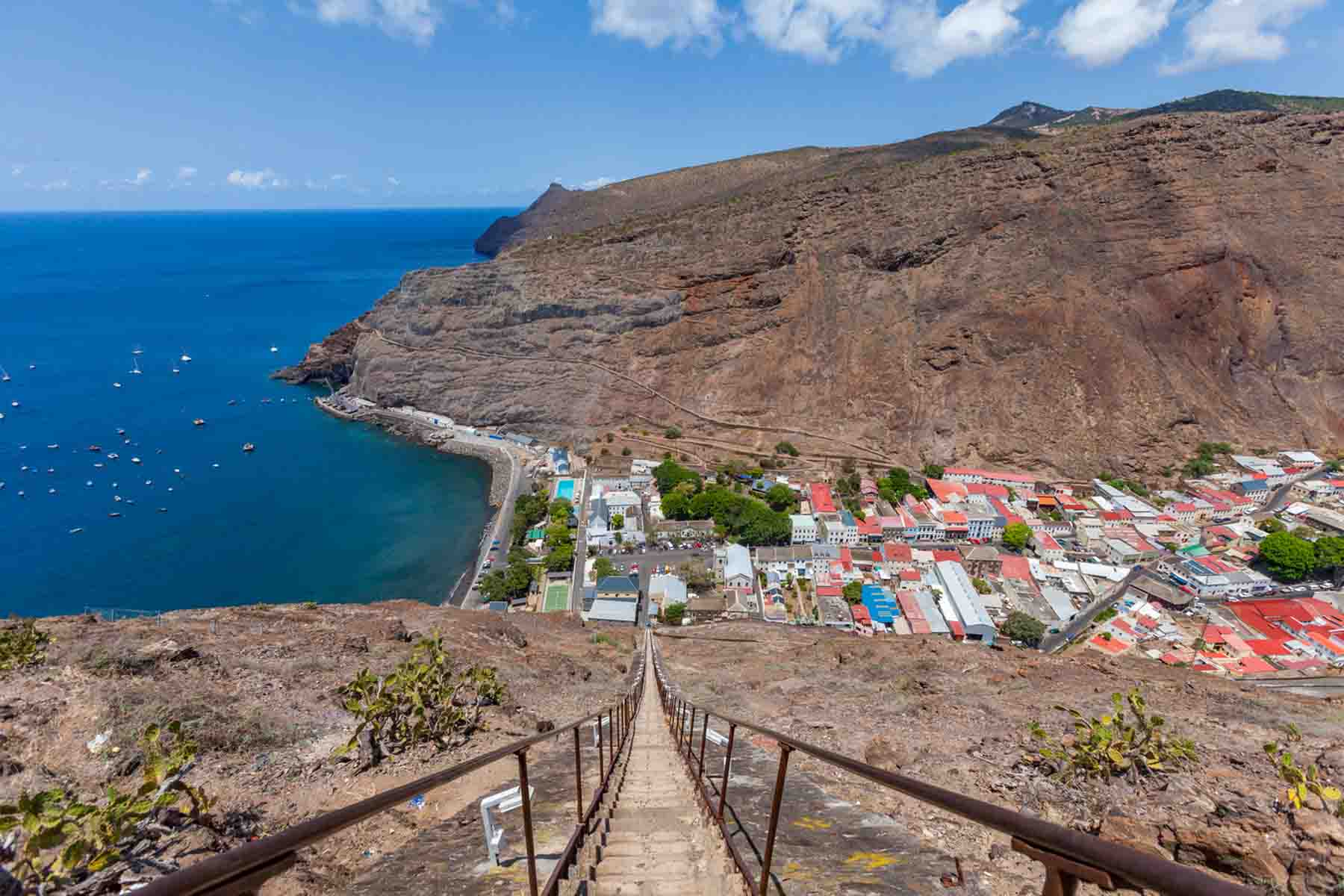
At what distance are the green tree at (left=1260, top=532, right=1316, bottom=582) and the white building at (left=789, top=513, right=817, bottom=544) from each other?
22414 mm

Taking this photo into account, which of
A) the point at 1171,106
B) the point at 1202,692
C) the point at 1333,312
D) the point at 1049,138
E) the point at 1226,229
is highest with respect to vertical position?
the point at 1171,106

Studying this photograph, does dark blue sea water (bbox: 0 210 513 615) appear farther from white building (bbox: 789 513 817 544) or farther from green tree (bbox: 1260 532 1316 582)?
green tree (bbox: 1260 532 1316 582)

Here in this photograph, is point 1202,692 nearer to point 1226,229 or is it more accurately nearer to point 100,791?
point 100,791

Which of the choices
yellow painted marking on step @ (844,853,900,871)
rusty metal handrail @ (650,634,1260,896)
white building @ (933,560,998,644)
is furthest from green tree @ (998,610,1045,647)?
rusty metal handrail @ (650,634,1260,896)

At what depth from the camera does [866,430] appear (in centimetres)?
4731

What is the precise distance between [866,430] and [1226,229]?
99.3 ft

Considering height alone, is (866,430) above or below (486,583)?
above

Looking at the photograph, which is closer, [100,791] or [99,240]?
[100,791]

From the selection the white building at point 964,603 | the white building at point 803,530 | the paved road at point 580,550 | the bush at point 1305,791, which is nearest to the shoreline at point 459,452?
the paved road at point 580,550

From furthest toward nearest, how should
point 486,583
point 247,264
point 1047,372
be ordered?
point 247,264
point 1047,372
point 486,583

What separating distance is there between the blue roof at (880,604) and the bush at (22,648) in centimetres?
2680

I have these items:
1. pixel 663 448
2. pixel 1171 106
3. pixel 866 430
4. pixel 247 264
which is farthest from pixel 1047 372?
pixel 247 264

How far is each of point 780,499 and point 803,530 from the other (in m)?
3.27

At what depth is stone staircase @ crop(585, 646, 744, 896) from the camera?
3459mm
